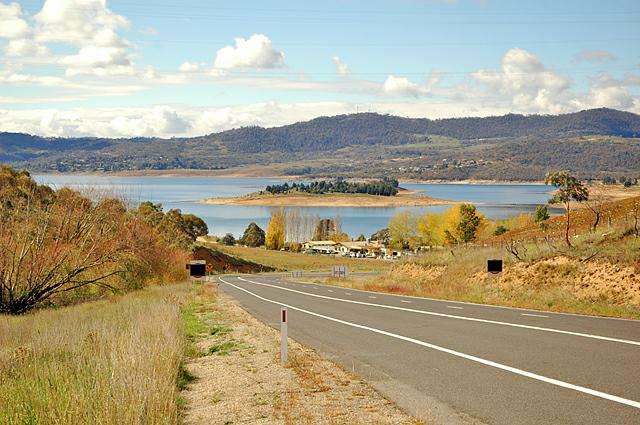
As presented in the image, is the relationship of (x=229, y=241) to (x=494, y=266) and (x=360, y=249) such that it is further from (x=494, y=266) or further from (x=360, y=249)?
(x=494, y=266)

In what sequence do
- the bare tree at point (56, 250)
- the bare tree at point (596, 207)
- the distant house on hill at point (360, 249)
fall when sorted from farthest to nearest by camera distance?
the distant house on hill at point (360, 249)
the bare tree at point (596, 207)
the bare tree at point (56, 250)

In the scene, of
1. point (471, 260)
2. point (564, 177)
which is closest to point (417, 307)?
point (471, 260)

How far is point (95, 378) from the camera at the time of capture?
27.7 feet

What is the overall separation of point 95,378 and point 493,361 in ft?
20.0

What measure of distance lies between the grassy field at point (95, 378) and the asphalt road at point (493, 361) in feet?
9.64

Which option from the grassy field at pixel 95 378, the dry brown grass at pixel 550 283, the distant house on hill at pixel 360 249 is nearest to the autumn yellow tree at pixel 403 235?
the distant house on hill at pixel 360 249

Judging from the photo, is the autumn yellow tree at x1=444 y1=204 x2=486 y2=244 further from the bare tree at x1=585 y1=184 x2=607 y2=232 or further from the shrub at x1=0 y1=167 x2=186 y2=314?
the shrub at x1=0 y1=167 x2=186 y2=314

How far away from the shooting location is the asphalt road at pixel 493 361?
7980 mm

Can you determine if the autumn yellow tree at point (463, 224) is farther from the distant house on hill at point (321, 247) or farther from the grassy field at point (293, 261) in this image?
the distant house on hill at point (321, 247)

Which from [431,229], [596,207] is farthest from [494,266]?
[431,229]

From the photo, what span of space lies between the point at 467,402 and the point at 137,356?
4.58 m

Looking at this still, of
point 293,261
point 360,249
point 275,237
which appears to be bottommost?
point 360,249

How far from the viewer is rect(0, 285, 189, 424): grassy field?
23.6 feet

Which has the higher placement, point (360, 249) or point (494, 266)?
point (494, 266)
